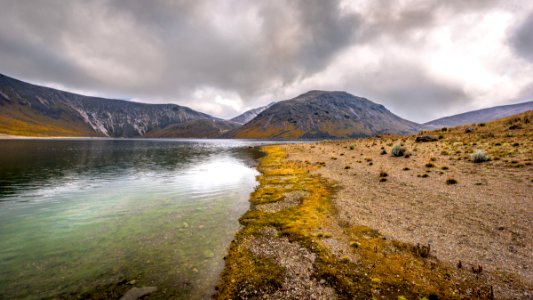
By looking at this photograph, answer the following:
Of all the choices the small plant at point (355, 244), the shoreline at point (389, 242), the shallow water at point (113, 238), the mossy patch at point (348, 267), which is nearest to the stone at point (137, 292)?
the shallow water at point (113, 238)

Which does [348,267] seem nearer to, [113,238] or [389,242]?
[389,242]

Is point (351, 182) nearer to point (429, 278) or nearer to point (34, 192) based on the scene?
point (429, 278)

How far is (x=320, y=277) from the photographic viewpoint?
1041 centimetres

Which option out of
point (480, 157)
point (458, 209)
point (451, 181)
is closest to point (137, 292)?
point (458, 209)

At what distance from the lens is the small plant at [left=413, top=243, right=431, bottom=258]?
1141 cm

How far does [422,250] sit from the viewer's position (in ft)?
38.3

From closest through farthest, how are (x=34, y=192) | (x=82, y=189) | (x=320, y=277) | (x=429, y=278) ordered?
(x=429, y=278) < (x=320, y=277) < (x=34, y=192) < (x=82, y=189)

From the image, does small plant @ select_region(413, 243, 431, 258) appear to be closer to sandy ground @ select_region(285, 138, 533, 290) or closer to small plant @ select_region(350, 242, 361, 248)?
sandy ground @ select_region(285, 138, 533, 290)

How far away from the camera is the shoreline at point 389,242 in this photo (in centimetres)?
953

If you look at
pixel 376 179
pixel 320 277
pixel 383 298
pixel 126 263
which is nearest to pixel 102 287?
pixel 126 263

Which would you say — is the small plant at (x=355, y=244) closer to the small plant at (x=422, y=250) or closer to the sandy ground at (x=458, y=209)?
the sandy ground at (x=458, y=209)

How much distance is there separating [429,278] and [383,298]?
2.71 metres

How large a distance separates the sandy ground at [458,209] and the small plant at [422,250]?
0.44 m

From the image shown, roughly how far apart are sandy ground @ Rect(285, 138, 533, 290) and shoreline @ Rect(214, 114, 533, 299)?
0.07 metres
